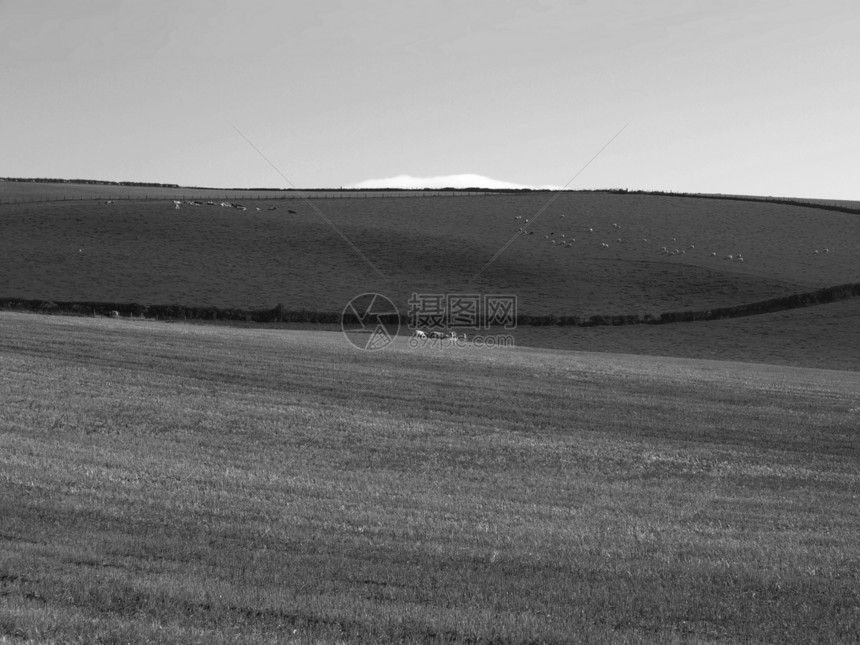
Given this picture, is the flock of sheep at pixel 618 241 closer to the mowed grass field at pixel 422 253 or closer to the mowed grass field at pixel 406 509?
the mowed grass field at pixel 422 253

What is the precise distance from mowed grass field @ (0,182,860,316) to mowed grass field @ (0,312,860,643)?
121 ft

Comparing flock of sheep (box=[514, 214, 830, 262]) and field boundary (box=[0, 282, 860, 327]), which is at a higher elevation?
flock of sheep (box=[514, 214, 830, 262])

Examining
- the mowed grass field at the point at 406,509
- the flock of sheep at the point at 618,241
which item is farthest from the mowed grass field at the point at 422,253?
the mowed grass field at the point at 406,509

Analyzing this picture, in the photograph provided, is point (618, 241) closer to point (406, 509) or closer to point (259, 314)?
point (259, 314)

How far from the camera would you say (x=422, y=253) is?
7994 centimetres

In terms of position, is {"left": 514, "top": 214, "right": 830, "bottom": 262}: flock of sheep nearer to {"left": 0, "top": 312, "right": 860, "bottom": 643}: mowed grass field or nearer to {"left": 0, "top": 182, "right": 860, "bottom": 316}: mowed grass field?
{"left": 0, "top": 182, "right": 860, "bottom": 316}: mowed grass field

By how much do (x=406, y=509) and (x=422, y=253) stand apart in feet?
222

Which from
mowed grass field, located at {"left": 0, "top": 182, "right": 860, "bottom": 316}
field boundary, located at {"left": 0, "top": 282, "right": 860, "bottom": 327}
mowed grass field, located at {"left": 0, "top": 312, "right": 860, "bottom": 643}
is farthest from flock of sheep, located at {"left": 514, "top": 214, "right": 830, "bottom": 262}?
mowed grass field, located at {"left": 0, "top": 312, "right": 860, "bottom": 643}

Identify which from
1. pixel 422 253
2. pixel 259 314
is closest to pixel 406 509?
pixel 259 314

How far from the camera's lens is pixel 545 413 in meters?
24.1

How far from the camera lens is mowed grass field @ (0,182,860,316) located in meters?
64.9

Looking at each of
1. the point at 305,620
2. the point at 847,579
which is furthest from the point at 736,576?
the point at 305,620

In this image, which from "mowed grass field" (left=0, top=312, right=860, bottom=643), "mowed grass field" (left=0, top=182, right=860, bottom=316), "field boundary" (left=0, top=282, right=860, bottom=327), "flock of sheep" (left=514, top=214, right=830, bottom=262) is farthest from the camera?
"flock of sheep" (left=514, top=214, right=830, bottom=262)

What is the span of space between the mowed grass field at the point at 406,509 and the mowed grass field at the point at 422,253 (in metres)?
36.9
